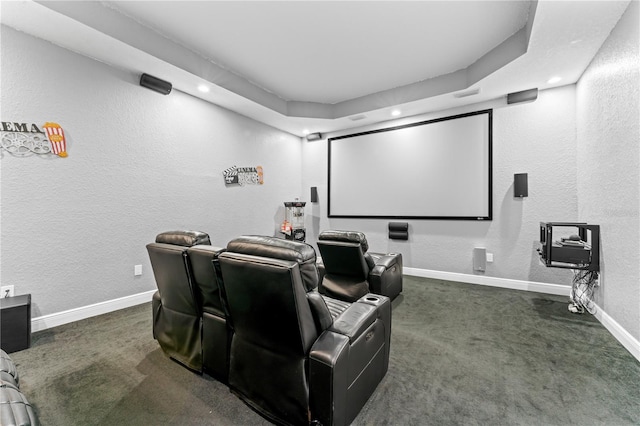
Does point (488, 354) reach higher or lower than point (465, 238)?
lower

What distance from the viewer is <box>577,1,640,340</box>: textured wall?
86.7 inches

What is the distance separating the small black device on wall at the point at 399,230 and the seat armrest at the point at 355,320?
3.42m

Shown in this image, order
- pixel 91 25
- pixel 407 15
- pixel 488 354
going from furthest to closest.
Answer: pixel 407 15 → pixel 91 25 → pixel 488 354

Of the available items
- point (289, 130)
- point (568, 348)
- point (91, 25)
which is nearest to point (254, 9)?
point (91, 25)

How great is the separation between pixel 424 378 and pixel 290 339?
118 cm

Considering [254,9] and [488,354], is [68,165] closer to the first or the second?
[254,9]

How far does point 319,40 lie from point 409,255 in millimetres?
3765

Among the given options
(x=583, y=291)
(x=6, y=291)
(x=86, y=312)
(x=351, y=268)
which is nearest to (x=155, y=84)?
(x=6, y=291)

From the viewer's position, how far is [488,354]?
7.06 feet

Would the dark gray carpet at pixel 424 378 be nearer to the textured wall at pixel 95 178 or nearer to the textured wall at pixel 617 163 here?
the textured wall at pixel 617 163

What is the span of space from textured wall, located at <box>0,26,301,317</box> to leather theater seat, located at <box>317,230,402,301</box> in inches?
87.3

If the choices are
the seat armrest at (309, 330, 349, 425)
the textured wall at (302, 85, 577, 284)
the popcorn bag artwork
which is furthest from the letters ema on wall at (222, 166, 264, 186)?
the seat armrest at (309, 330, 349, 425)

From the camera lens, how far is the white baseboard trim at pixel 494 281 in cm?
361

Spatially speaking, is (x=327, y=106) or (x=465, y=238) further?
(x=327, y=106)
